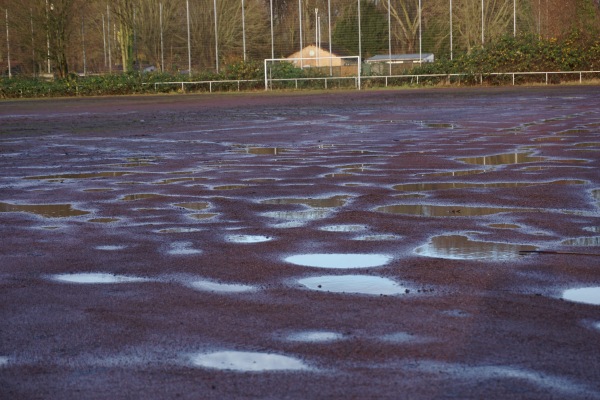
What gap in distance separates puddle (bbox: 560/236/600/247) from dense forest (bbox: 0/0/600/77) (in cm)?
4428

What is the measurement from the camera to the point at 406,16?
55.8m

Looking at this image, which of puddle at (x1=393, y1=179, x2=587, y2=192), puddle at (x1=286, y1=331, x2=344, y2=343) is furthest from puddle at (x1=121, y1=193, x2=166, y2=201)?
puddle at (x1=286, y1=331, x2=344, y2=343)

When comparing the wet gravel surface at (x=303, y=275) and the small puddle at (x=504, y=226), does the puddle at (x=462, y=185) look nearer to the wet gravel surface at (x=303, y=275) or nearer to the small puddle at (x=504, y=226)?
the wet gravel surface at (x=303, y=275)

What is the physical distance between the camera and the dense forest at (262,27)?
5378 centimetres

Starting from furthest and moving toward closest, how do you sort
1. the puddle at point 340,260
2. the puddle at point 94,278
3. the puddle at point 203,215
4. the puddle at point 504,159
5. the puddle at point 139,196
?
the puddle at point 504,159
the puddle at point 139,196
the puddle at point 203,215
the puddle at point 340,260
the puddle at point 94,278

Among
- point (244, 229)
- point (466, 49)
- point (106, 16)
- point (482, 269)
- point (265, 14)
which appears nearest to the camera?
point (482, 269)

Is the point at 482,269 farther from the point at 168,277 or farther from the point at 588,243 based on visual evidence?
the point at 168,277

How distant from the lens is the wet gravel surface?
15.9 ft

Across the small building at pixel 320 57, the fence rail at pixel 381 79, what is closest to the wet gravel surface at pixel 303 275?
the fence rail at pixel 381 79

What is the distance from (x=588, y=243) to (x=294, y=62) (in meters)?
47.0

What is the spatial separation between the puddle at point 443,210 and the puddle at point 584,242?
155 cm

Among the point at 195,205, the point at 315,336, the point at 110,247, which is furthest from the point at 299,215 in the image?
the point at 315,336

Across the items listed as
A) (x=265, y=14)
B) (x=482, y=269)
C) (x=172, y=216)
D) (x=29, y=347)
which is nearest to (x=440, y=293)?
(x=482, y=269)

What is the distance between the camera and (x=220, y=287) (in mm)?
6918
